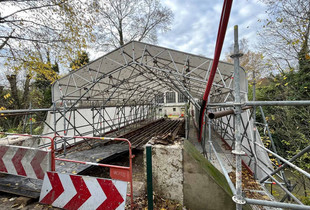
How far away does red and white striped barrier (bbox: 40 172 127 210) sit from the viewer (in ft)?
7.89

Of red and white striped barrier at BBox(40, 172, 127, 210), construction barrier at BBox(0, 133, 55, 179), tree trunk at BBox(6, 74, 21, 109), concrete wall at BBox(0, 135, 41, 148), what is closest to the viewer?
red and white striped barrier at BBox(40, 172, 127, 210)

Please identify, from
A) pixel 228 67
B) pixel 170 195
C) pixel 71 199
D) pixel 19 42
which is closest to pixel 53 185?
pixel 71 199

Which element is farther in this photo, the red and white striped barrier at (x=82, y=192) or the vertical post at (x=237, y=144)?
the red and white striped barrier at (x=82, y=192)

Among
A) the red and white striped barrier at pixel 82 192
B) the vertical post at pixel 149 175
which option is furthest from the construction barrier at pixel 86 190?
the vertical post at pixel 149 175

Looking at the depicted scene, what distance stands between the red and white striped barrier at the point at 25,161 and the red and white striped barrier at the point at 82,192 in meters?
0.27

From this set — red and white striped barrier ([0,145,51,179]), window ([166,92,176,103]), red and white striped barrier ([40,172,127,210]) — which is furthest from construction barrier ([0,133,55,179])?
window ([166,92,176,103])

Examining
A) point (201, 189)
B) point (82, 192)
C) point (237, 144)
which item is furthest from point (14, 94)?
point (237, 144)

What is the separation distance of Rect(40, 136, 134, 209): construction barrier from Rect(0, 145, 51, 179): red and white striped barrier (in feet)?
0.93

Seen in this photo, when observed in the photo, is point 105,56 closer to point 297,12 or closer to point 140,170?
point 140,170

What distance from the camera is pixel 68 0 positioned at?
720 cm

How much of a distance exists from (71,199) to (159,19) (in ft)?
67.8

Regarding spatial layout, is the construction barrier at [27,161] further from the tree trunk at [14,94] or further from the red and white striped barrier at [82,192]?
the tree trunk at [14,94]

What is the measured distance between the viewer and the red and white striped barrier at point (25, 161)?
9.76 feet

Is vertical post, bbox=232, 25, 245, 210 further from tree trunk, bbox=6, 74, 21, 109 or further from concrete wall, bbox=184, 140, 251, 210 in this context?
tree trunk, bbox=6, 74, 21, 109
